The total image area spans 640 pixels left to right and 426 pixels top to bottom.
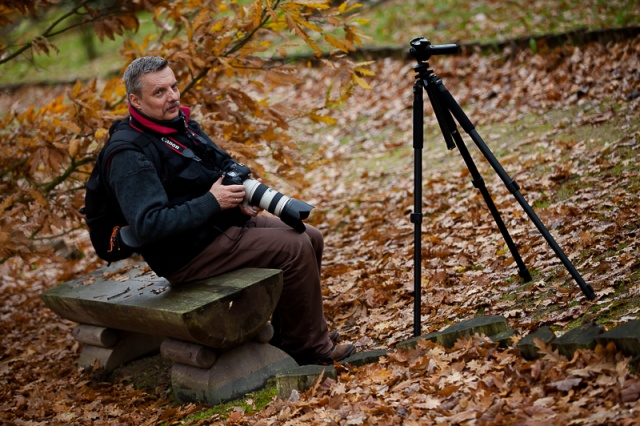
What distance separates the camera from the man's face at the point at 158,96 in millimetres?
3941

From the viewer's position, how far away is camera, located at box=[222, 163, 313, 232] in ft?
12.9

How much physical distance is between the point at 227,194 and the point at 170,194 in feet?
1.30

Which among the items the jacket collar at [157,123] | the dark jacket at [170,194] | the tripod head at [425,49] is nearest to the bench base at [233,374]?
the dark jacket at [170,194]

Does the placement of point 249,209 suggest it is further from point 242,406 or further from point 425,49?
point 425,49

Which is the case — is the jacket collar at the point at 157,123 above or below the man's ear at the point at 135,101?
below

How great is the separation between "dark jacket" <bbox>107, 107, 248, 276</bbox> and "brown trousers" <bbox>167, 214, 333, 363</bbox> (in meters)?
0.09

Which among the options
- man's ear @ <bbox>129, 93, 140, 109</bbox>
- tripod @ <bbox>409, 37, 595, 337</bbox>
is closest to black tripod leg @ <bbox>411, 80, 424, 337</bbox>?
tripod @ <bbox>409, 37, 595, 337</bbox>

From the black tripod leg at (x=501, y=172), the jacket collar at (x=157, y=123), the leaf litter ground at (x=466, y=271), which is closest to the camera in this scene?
the leaf litter ground at (x=466, y=271)

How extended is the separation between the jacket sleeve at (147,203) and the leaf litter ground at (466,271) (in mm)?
1116

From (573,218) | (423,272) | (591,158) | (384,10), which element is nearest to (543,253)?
(573,218)

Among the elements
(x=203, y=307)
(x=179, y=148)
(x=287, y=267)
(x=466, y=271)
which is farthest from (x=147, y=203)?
(x=466, y=271)

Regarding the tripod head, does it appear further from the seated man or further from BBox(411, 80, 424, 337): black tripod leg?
the seated man

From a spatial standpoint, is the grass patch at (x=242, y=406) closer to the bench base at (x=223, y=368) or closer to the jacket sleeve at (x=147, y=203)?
the bench base at (x=223, y=368)

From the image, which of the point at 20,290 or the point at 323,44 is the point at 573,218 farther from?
the point at 323,44
